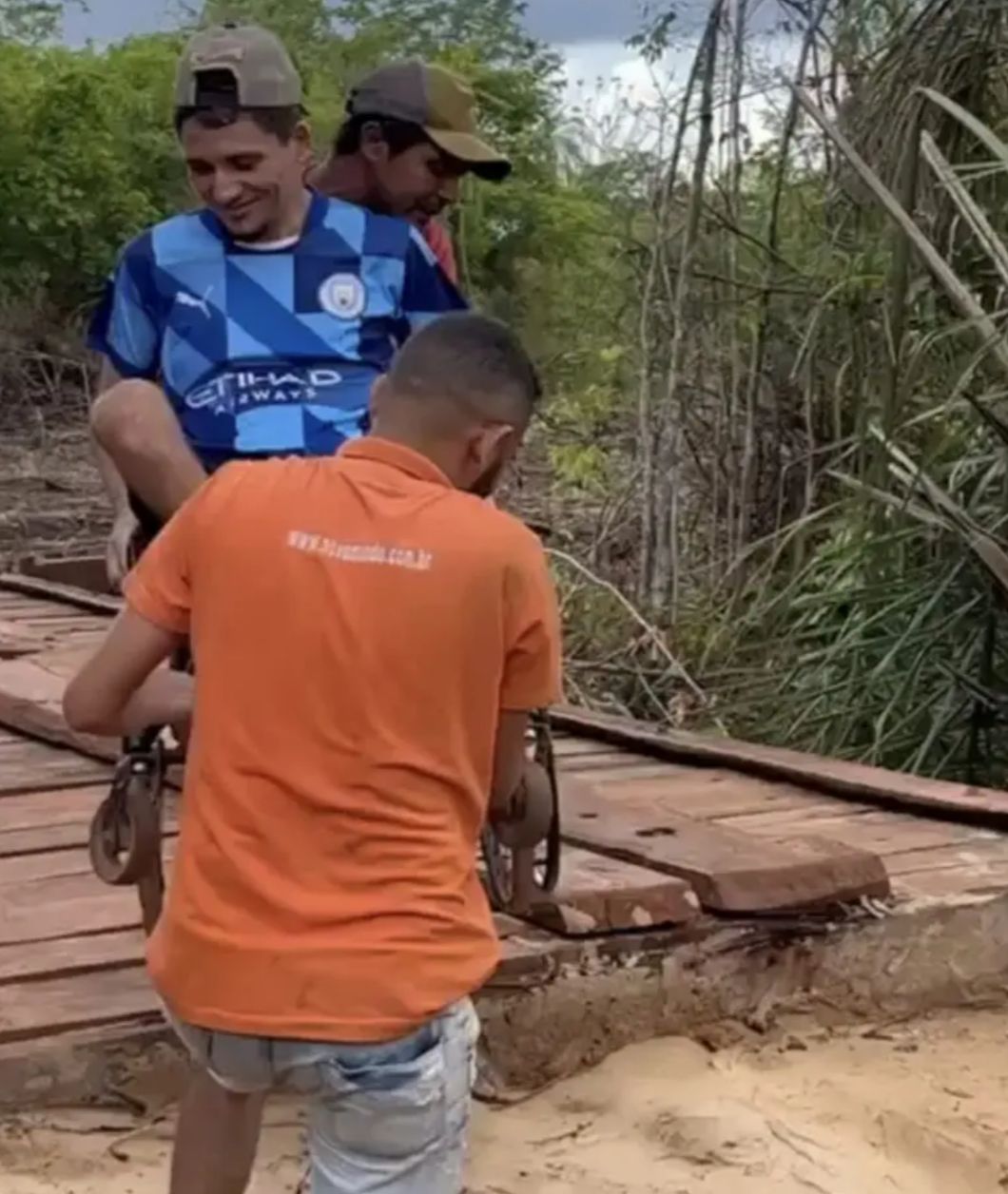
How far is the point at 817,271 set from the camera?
6.61 metres

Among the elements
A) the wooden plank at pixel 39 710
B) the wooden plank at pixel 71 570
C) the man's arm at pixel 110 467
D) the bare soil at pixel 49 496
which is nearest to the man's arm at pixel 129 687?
the man's arm at pixel 110 467

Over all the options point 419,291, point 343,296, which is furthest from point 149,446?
point 419,291

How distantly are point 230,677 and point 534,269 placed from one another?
448 inches

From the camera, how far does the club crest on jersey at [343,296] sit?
10.4ft

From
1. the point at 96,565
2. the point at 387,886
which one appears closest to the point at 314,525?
the point at 387,886

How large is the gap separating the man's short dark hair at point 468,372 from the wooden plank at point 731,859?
1.47 metres

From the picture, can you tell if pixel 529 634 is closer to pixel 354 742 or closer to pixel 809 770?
pixel 354 742

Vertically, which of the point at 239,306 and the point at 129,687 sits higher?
the point at 239,306

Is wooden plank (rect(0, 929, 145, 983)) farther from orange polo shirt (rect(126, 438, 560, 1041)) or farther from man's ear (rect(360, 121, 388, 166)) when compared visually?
man's ear (rect(360, 121, 388, 166))

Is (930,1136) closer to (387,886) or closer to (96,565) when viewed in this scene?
(387,886)

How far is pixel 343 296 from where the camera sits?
320 centimetres

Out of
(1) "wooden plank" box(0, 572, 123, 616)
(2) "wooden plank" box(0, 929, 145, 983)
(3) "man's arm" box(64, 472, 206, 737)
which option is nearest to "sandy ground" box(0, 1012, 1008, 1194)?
(2) "wooden plank" box(0, 929, 145, 983)

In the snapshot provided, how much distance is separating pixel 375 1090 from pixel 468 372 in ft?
2.28

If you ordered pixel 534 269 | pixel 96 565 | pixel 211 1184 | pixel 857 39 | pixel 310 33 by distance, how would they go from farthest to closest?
pixel 310 33
pixel 534 269
pixel 96 565
pixel 857 39
pixel 211 1184
